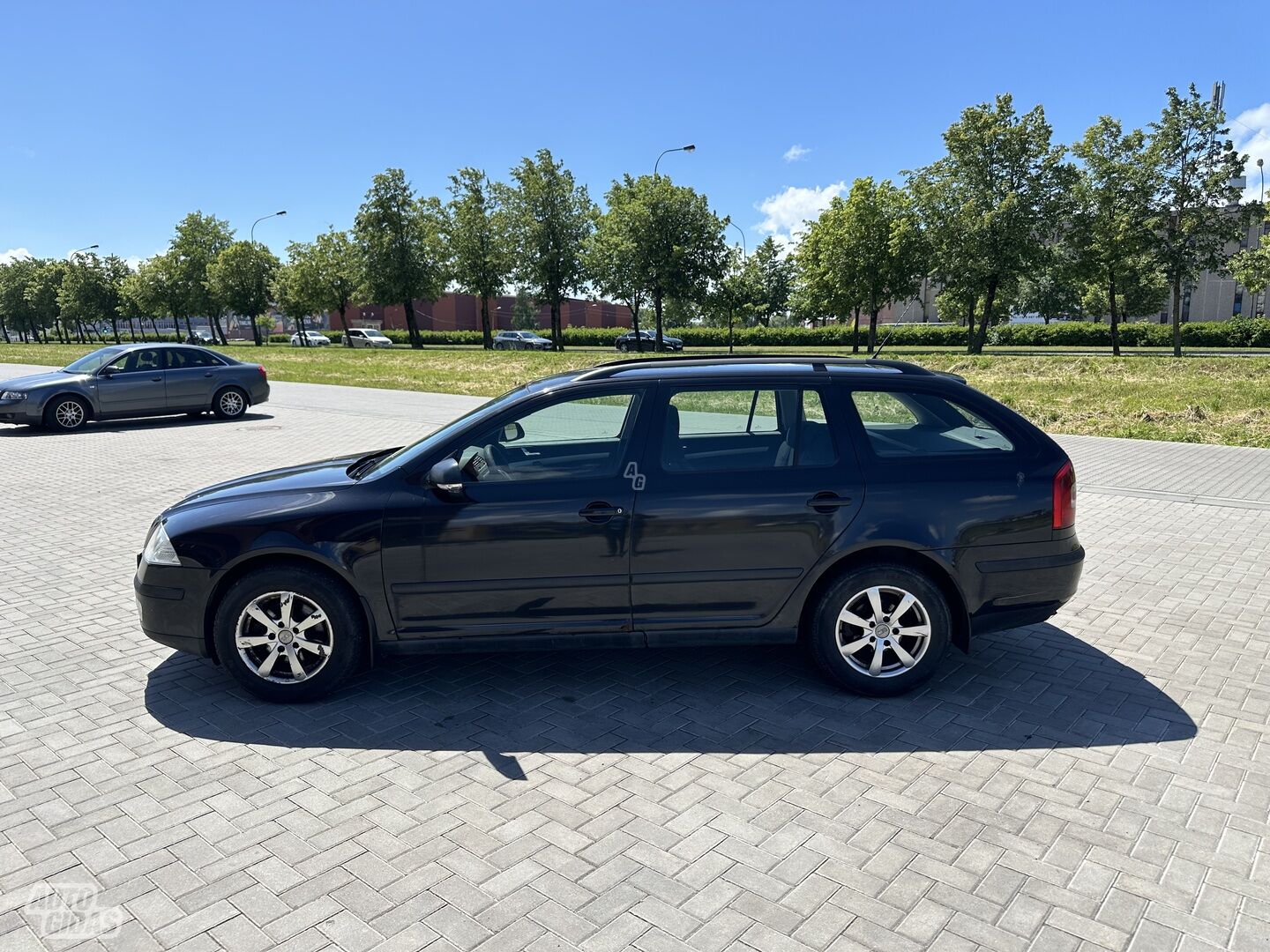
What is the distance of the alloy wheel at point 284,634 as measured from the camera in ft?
13.8

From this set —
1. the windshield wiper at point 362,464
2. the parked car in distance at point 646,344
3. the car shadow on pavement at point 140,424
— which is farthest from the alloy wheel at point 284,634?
the parked car in distance at point 646,344

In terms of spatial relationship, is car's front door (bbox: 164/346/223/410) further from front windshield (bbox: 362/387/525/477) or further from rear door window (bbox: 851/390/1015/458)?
rear door window (bbox: 851/390/1015/458)

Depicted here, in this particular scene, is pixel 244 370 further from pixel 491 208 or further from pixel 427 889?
pixel 491 208

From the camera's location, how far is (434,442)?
4395 millimetres

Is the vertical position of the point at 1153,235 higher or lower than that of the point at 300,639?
higher

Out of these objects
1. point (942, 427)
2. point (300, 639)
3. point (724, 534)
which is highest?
point (942, 427)

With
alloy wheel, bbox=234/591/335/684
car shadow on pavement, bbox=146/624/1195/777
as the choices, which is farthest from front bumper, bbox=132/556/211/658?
car shadow on pavement, bbox=146/624/1195/777

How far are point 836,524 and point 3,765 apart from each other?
394cm

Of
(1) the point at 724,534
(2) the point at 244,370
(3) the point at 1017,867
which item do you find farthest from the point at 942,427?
(2) the point at 244,370

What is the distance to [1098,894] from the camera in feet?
9.25

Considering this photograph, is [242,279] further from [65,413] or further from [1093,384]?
[1093,384]

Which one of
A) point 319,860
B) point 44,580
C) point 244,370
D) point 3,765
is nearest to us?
point 319,860

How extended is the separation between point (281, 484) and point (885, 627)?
326cm

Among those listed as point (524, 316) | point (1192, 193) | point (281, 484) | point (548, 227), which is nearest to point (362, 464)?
point (281, 484)
